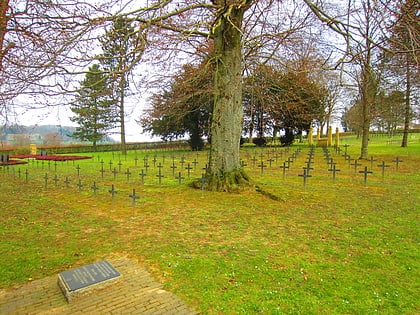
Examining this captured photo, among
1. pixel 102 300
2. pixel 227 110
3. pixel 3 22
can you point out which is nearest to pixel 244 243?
pixel 102 300

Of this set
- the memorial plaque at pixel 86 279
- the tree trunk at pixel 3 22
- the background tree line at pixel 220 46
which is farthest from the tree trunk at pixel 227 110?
the memorial plaque at pixel 86 279

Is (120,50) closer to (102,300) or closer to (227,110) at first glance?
(227,110)

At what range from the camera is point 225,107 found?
28.8 ft

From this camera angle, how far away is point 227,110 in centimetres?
879

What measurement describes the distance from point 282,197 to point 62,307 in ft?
21.8

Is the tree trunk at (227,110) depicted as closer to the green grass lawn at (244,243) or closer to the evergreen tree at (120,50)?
the green grass lawn at (244,243)

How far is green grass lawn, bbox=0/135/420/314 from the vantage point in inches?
136

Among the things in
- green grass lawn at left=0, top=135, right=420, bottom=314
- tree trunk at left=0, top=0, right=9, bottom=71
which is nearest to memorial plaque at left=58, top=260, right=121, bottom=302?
green grass lawn at left=0, top=135, right=420, bottom=314

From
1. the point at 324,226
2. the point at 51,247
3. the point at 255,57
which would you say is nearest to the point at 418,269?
the point at 324,226

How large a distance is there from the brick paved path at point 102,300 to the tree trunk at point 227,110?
5.60 meters

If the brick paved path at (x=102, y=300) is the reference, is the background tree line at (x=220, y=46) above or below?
above

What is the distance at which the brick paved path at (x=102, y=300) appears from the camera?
10.3 ft

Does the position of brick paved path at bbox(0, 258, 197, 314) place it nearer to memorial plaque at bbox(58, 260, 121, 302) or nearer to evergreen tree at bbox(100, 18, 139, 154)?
memorial plaque at bbox(58, 260, 121, 302)

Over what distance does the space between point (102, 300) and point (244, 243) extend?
2.62 metres
